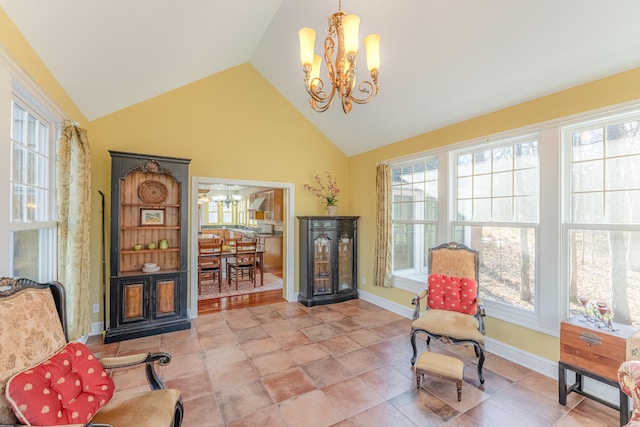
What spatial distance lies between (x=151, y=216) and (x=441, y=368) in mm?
3898

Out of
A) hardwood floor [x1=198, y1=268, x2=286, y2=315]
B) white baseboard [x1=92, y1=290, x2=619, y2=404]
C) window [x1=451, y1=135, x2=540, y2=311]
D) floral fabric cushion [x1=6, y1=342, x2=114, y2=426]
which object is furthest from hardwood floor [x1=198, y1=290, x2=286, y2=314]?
window [x1=451, y1=135, x2=540, y2=311]

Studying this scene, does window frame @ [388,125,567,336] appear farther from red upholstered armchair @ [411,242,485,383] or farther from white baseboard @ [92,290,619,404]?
red upholstered armchair @ [411,242,485,383]

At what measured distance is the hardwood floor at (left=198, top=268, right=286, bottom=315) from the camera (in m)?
4.60

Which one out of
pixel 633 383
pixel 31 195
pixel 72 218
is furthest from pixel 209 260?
pixel 633 383

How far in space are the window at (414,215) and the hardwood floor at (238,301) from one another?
88.9 inches

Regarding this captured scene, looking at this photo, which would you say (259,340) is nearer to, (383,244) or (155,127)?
(383,244)

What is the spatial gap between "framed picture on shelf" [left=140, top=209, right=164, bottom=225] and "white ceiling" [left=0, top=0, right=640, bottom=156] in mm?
1350

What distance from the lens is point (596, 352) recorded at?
7.04 ft

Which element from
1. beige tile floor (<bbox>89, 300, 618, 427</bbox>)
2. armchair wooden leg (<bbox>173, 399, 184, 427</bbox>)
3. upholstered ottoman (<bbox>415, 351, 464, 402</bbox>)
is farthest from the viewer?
upholstered ottoman (<bbox>415, 351, 464, 402</bbox>)

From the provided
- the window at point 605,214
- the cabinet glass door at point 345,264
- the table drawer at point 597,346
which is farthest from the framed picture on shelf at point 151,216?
the window at point 605,214

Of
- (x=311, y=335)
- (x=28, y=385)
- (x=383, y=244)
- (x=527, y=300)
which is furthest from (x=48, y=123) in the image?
(x=527, y=300)

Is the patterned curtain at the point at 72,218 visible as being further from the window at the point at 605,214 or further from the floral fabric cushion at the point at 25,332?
the window at the point at 605,214

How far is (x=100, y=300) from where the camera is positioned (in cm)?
368

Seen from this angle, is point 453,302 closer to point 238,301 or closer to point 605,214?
point 605,214
